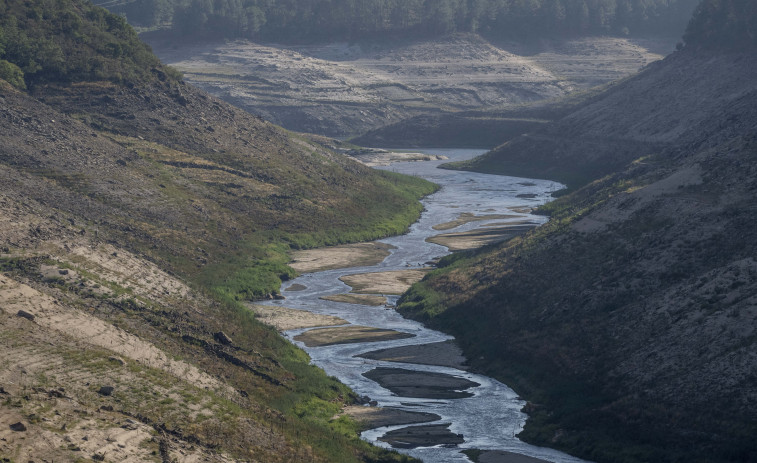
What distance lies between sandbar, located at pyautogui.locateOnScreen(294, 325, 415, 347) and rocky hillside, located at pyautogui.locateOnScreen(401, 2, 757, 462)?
4.14m

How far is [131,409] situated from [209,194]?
62003 mm

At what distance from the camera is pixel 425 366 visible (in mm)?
59750

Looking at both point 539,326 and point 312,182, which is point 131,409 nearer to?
point 539,326

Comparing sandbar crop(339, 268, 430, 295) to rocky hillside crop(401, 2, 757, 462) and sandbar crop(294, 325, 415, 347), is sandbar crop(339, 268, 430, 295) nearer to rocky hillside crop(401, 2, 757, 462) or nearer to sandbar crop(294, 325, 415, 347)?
rocky hillside crop(401, 2, 757, 462)

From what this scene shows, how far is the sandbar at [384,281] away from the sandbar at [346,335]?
12.0 metres

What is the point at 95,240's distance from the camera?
6719cm

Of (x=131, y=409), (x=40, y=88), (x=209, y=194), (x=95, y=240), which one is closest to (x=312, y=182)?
(x=209, y=194)

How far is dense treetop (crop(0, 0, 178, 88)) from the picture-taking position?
105875 millimetres

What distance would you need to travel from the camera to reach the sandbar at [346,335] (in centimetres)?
6550

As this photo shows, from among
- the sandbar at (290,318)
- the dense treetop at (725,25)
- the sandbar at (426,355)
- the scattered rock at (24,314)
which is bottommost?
the sandbar at (290,318)

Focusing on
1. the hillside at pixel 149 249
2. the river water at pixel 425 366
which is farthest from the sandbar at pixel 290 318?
the hillside at pixel 149 249

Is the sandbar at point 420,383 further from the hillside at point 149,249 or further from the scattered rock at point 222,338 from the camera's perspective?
the scattered rock at point 222,338

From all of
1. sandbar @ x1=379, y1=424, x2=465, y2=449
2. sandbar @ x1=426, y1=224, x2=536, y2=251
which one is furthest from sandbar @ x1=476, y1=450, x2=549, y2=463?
sandbar @ x1=426, y1=224, x2=536, y2=251

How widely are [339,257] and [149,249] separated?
2219cm
